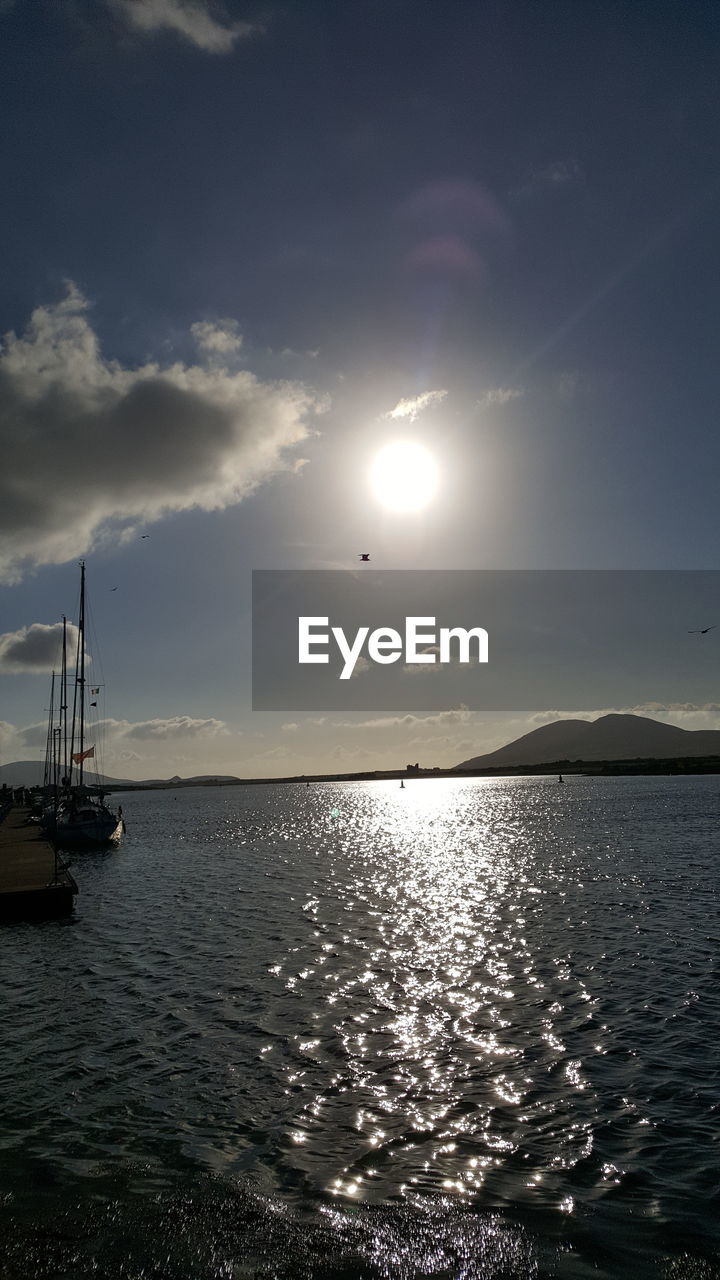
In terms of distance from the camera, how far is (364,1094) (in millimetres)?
14336

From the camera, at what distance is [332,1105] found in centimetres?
1387

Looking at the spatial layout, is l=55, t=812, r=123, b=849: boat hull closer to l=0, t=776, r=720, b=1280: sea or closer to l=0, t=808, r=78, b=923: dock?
l=0, t=808, r=78, b=923: dock

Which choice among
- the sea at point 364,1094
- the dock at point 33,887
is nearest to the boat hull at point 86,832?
the dock at point 33,887

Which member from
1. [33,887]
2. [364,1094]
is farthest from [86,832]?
[364,1094]

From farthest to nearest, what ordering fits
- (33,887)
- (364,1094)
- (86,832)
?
(86,832) < (33,887) < (364,1094)

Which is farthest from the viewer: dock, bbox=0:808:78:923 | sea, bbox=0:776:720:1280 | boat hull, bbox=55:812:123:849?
boat hull, bbox=55:812:123:849

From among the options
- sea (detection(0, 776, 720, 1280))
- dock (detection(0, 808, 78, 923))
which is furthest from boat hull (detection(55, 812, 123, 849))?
sea (detection(0, 776, 720, 1280))

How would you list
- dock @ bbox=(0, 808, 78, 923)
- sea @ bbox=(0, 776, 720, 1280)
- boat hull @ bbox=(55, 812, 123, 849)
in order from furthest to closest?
boat hull @ bbox=(55, 812, 123, 849) < dock @ bbox=(0, 808, 78, 923) < sea @ bbox=(0, 776, 720, 1280)

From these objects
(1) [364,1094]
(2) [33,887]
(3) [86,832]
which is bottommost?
(3) [86,832]

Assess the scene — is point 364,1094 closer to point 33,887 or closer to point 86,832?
point 33,887

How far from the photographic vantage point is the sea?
367 inches

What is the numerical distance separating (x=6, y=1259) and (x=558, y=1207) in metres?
7.34

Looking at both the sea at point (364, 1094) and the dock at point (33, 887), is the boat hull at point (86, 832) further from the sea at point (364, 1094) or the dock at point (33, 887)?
the sea at point (364, 1094)

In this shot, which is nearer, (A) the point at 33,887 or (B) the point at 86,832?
(A) the point at 33,887
